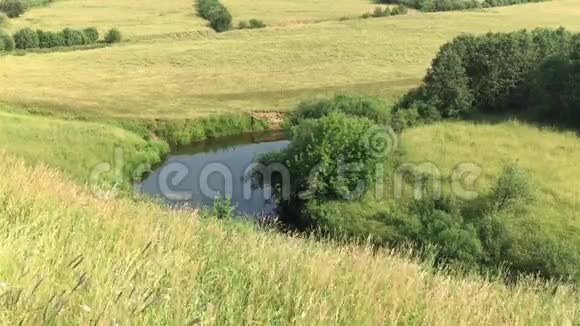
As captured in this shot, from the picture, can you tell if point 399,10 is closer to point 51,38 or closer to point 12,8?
point 51,38

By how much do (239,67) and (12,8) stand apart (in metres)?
53.9

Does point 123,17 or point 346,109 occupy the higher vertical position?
point 123,17

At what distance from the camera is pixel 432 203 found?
28.7 metres

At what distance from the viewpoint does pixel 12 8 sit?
99.5 m

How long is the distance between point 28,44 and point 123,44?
12205 mm

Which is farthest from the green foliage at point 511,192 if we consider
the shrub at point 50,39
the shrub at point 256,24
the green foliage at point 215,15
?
the shrub at point 256,24

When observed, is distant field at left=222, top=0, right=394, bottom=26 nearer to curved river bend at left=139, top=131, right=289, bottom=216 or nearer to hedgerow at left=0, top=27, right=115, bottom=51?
hedgerow at left=0, top=27, right=115, bottom=51

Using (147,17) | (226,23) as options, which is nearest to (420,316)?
(226,23)

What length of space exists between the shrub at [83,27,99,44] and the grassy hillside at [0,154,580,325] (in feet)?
279

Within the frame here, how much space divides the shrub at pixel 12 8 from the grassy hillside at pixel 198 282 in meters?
105

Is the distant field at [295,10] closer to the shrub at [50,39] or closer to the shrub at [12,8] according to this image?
the shrub at [50,39]

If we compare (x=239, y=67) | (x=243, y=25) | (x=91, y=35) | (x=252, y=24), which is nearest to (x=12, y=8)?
(x=91, y=35)

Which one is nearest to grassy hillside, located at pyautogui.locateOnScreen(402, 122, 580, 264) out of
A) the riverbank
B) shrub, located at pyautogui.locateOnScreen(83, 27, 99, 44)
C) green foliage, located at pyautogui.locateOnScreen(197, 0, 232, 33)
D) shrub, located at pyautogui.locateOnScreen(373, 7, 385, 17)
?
the riverbank

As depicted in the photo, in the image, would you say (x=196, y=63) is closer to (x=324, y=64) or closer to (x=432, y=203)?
(x=324, y=64)
